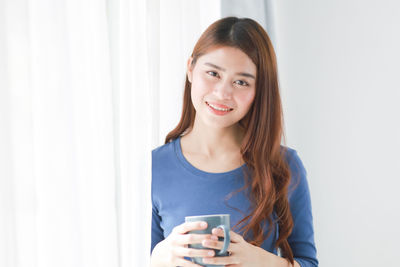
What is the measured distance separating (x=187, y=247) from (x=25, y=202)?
A: 1.16ft

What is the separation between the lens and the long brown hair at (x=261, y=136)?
109 centimetres

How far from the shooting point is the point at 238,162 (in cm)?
120

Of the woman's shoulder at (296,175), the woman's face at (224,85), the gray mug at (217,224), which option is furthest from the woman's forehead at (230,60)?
the gray mug at (217,224)

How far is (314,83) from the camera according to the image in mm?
1951

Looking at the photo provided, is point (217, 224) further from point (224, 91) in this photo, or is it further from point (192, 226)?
point (224, 91)

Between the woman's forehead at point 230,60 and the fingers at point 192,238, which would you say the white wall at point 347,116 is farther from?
the fingers at point 192,238

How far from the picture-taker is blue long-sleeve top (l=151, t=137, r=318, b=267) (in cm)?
113

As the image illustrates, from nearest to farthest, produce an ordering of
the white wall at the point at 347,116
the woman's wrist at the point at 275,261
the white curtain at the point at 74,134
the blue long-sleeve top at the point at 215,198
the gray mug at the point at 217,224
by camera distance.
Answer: the white curtain at the point at 74,134 → the gray mug at the point at 217,224 → the woman's wrist at the point at 275,261 → the blue long-sleeve top at the point at 215,198 → the white wall at the point at 347,116

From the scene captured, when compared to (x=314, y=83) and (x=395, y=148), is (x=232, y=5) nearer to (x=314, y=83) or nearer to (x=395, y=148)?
(x=314, y=83)

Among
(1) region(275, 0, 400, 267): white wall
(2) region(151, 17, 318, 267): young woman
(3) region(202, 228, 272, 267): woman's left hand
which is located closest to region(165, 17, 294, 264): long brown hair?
(2) region(151, 17, 318, 267): young woman

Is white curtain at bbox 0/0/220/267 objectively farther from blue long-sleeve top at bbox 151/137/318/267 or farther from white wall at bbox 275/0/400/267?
white wall at bbox 275/0/400/267

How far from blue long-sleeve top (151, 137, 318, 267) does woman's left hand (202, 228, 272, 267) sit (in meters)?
0.15

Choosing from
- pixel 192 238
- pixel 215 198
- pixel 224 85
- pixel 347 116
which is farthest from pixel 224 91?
pixel 347 116

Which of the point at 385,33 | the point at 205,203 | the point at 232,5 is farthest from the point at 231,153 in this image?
the point at 385,33
